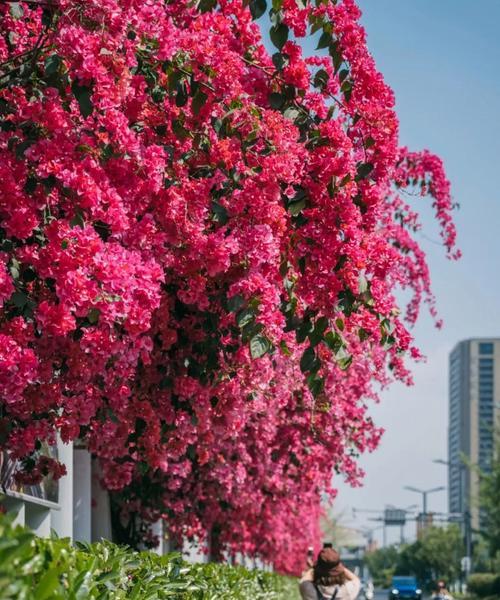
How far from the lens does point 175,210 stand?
8.98m

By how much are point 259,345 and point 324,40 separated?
7.45ft

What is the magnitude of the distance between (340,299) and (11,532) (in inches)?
200

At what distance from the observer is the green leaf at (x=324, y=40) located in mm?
9477

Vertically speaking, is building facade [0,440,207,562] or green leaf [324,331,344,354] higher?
green leaf [324,331,344,354]

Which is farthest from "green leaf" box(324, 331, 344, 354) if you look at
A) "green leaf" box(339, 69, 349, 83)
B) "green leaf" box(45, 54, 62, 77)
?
"green leaf" box(45, 54, 62, 77)

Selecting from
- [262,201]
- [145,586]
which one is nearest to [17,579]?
[145,586]

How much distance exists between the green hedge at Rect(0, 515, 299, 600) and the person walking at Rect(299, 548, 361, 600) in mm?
1337

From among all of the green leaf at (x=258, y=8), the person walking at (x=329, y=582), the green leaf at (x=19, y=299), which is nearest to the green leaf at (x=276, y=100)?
the green leaf at (x=258, y=8)

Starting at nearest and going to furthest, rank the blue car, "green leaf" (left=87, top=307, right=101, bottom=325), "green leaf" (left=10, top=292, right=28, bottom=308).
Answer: "green leaf" (left=87, top=307, right=101, bottom=325)
"green leaf" (left=10, top=292, right=28, bottom=308)
the blue car

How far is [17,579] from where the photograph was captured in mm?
4711

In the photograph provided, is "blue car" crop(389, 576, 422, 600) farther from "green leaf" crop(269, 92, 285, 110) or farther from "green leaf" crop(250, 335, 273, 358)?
"green leaf" crop(250, 335, 273, 358)

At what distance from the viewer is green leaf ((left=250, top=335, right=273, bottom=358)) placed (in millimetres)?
9086

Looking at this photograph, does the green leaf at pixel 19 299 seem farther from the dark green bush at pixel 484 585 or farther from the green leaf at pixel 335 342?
the dark green bush at pixel 484 585

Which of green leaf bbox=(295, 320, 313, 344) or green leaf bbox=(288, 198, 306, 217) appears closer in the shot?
green leaf bbox=(288, 198, 306, 217)
